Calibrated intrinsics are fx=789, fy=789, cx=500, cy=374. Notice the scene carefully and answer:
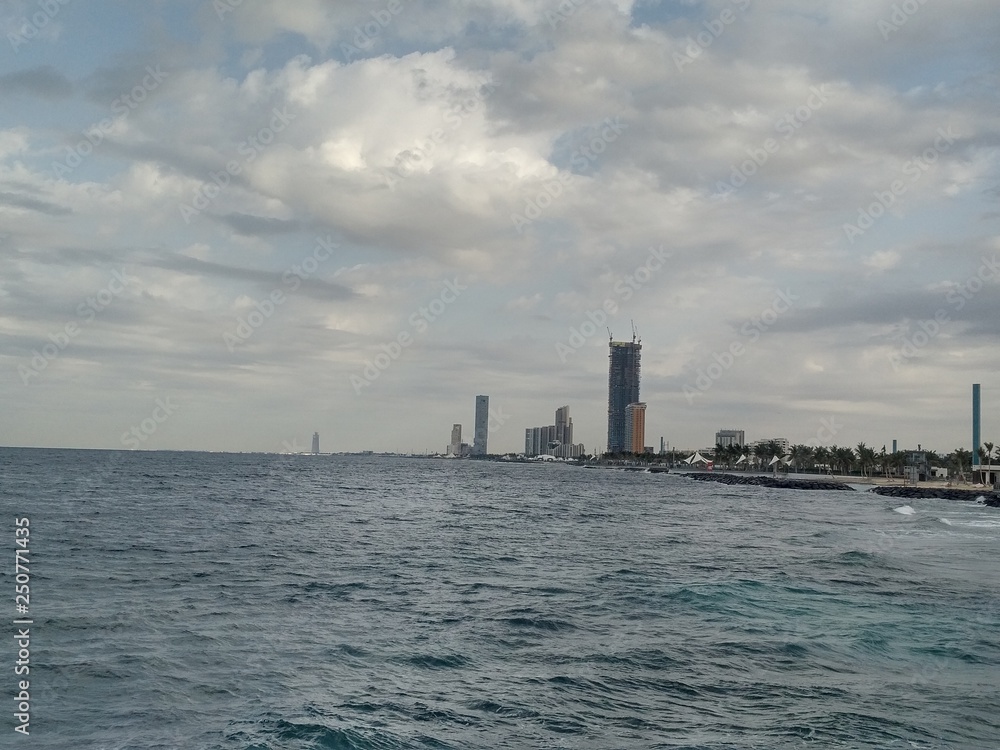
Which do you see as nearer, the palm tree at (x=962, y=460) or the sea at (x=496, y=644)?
the sea at (x=496, y=644)

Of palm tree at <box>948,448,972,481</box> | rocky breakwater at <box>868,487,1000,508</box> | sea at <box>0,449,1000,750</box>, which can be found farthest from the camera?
palm tree at <box>948,448,972,481</box>

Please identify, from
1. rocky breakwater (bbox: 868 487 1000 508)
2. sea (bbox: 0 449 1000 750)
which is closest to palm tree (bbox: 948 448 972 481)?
rocky breakwater (bbox: 868 487 1000 508)

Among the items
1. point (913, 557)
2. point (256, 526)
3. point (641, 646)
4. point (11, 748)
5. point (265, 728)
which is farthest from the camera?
point (256, 526)

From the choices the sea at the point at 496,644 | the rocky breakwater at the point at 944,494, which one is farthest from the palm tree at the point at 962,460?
the sea at the point at 496,644

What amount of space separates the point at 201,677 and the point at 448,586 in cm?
1366

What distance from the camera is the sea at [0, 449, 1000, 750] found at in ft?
48.6

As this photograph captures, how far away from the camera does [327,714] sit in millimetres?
15203

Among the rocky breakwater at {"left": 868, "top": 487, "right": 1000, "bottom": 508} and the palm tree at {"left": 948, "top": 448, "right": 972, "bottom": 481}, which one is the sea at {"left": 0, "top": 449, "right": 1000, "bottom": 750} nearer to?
the rocky breakwater at {"left": 868, "top": 487, "right": 1000, "bottom": 508}

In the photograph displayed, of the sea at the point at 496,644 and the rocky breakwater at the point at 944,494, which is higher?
the sea at the point at 496,644

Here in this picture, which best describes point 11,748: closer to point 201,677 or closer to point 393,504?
point 201,677

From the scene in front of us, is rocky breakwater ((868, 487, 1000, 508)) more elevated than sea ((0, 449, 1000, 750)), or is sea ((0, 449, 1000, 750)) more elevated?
sea ((0, 449, 1000, 750))

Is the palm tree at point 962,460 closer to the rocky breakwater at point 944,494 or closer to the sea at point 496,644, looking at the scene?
the rocky breakwater at point 944,494

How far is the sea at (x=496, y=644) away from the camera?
48.6ft

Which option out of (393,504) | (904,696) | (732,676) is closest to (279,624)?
(732,676)
